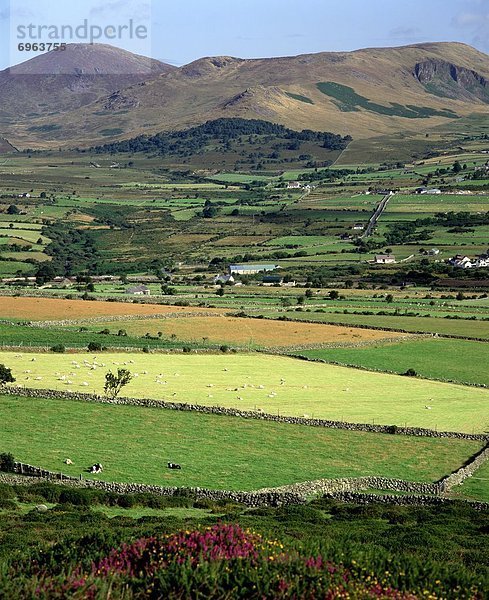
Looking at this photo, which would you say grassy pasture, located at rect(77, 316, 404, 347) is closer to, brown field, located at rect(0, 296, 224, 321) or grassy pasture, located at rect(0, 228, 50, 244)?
brown field, located at rect(0, 296, 224, 321)

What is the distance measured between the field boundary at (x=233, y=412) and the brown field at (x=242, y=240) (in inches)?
4276

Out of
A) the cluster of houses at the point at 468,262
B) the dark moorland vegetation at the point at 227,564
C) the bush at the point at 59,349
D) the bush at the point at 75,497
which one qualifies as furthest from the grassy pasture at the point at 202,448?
the cluster of houses at the point at 468,262

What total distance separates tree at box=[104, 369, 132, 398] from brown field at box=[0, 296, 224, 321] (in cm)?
2964

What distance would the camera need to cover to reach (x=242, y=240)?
531ft

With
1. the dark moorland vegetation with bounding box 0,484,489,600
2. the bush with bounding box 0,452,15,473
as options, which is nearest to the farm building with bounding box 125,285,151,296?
the bush with bounding box 0,452,15,473

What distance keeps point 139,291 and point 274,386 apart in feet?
170

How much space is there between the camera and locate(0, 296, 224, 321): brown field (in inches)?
3209

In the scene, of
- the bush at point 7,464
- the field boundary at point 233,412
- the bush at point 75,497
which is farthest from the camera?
the field boundary at point 233,412

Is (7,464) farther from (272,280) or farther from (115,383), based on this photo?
(272,280)

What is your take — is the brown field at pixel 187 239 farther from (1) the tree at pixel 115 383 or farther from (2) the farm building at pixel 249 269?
(1) the tree at pixel 115 383

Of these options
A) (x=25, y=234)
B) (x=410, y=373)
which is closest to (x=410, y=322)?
(x=410, y=373)

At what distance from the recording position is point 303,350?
70312 millimetres

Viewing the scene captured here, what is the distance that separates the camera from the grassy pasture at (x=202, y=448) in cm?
3759

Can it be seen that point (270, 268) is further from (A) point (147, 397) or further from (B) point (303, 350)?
(A) point (147, 397)
